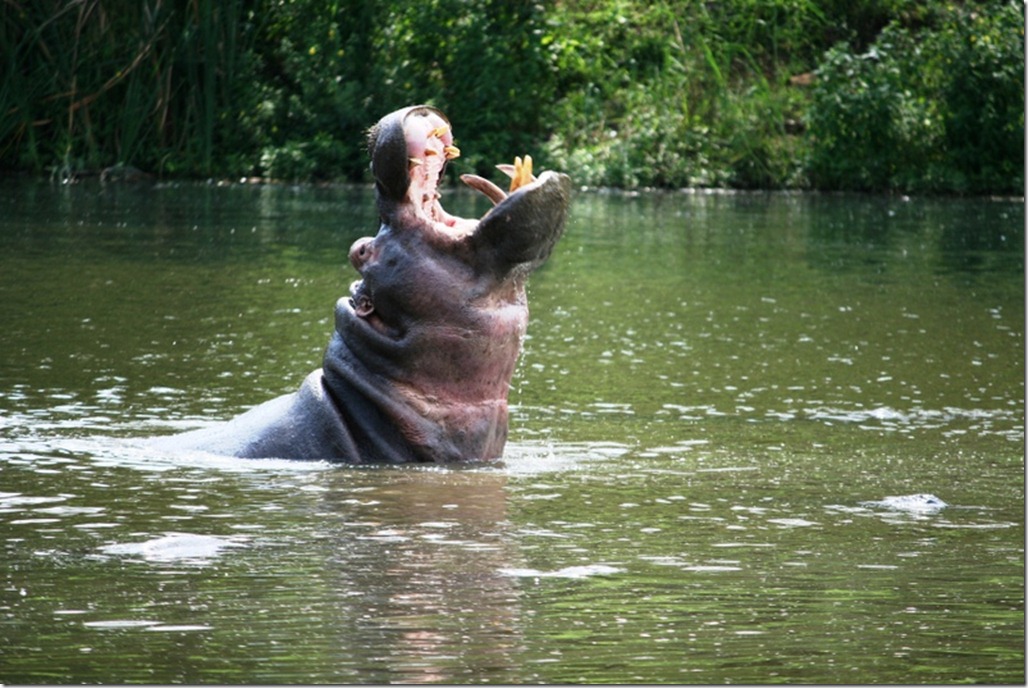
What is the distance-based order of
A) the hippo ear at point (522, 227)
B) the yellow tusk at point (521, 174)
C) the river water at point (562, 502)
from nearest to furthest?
the river water at point (562, 502), the hippo ear at point (522, 227), the yellow tusk at point (521, 174)

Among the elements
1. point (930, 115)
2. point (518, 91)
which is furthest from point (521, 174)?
point (518, 91)

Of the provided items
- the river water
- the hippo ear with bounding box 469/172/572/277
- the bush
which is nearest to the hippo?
the hippo ear with bounding box 469/172/572/277

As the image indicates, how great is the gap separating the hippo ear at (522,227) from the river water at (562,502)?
841 millimetres

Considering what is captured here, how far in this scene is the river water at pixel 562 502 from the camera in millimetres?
5340

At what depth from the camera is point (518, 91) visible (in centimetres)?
2692

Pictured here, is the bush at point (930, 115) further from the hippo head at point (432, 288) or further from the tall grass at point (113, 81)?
the hippo head at point (432, 288)

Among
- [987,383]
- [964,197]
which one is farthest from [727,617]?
[964,197]

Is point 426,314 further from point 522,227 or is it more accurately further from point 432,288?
point 522,227

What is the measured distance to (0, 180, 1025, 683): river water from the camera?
5.34 metres

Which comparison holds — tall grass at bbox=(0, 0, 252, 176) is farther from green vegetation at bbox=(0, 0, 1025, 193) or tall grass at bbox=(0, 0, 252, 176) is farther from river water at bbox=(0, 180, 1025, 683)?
river water at bbox=(0, 180, 1025, 683)

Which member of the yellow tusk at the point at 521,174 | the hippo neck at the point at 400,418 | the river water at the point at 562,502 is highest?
the yellow tusk at the point at 521,174

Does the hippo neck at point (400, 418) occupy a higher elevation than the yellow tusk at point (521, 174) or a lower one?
lower

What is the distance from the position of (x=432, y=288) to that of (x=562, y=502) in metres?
0.91

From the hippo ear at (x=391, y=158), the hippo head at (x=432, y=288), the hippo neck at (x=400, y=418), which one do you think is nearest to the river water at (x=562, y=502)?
the hippo neck at (x=400, y=418)
